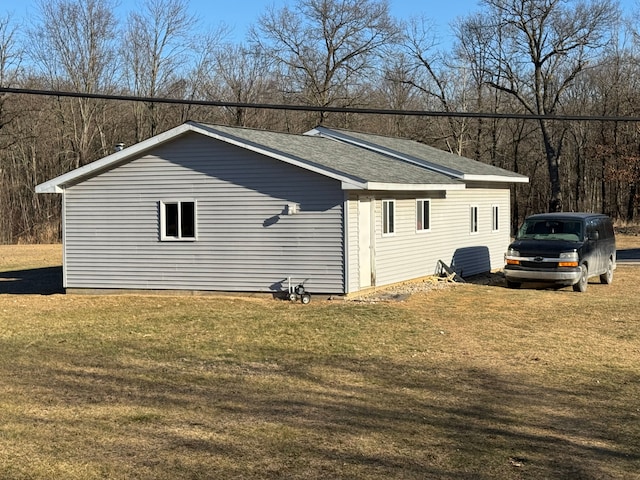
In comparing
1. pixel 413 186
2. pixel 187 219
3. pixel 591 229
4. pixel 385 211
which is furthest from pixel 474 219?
pixel 187 219

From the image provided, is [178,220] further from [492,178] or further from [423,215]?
[492,178]

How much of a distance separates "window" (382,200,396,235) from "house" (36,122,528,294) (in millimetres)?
24

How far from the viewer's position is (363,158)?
21.3 metres

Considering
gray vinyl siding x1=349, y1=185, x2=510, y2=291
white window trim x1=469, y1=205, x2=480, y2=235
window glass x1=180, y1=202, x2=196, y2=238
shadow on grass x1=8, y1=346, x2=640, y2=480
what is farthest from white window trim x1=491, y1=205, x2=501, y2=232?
shadow on grass x1=8, y1=346, x2=640, y2=480

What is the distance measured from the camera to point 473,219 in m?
23.9

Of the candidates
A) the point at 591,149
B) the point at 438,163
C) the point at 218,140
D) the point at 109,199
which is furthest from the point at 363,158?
the point at 591,149

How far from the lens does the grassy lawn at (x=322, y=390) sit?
6665mm

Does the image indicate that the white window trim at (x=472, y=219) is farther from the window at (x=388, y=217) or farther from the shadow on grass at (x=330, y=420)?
the shadow on grass at (x=330, y=420)

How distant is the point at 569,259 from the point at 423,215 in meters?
3.89

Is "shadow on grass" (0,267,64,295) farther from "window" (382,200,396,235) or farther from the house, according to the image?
"window" (382,200,396,235)

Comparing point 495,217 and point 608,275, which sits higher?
point 495,217

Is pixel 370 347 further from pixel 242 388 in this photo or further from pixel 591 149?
pixel 591 149

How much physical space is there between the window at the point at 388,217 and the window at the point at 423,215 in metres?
1.40

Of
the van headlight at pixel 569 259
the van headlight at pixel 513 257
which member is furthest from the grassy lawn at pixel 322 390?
the van headlight at pixel 513 257
